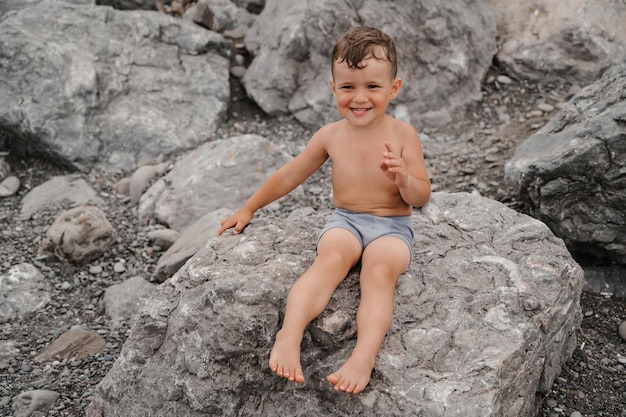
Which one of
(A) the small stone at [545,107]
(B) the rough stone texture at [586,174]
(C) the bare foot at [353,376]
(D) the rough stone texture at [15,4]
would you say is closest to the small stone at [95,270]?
(C) the bare foot at [353,376]

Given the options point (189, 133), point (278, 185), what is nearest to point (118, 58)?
point (189, 133)

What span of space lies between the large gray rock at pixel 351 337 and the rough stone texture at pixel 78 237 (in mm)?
1594

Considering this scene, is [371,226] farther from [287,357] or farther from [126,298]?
[126,298]

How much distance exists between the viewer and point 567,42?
624 cm

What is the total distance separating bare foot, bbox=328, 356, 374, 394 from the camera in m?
2.80

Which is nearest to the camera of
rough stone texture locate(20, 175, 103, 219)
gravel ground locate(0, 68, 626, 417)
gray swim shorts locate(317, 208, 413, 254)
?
gray swim shorts locate(317, 208, 413, 254)

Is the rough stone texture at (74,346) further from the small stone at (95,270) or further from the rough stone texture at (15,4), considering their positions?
the rough stone texture at (15,4)

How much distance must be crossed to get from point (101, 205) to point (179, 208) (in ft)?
2.15

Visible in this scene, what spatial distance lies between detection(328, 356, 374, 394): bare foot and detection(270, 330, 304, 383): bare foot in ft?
0.44

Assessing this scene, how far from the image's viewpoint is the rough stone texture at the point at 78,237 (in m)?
4.84

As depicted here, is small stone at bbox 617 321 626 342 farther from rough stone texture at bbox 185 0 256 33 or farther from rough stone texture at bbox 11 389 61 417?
rough stone texture at bbox 185 0 256 33

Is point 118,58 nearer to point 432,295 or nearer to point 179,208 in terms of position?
point 179,208

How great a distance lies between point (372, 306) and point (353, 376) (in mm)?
332

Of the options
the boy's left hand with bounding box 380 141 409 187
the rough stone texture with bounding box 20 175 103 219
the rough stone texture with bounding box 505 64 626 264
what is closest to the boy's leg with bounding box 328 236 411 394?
the boy's left hand with bounding box 380 141 409 187
